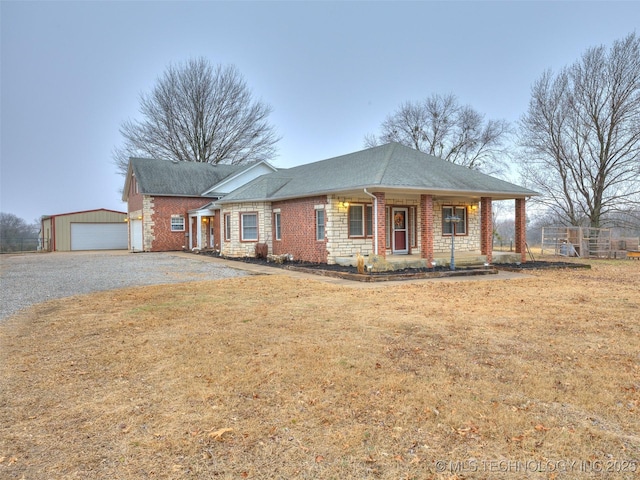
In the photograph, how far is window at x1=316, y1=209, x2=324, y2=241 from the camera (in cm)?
1585

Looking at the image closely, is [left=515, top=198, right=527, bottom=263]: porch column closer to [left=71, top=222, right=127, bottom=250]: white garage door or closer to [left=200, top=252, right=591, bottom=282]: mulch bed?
[left=200, top=252, right=591, bottom=282]: mulch bed

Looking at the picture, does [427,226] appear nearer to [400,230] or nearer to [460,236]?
[400,230]

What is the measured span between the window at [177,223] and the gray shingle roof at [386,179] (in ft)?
26.1

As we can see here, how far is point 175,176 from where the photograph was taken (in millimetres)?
27125

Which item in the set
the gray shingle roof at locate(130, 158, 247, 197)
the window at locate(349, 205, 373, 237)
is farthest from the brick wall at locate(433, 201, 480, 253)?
the gray shingle roof at locate(130, 158, 247, 197)

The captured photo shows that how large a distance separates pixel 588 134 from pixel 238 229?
20.8 meters

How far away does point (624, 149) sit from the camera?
23000mm

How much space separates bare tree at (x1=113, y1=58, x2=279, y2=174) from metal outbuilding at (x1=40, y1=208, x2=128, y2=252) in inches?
290

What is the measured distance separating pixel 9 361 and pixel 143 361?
5.23ft

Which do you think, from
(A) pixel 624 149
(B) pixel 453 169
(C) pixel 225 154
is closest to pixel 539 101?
(A) pixel 624 149

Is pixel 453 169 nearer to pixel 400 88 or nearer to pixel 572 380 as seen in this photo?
pixel 572 380

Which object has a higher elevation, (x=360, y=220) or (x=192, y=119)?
(x=192, y=119)

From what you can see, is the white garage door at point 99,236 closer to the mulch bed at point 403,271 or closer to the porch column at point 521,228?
the mulch bed at point 403,271

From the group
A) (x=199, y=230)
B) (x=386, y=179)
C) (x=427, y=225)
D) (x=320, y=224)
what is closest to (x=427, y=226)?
(x=427, y=225)
